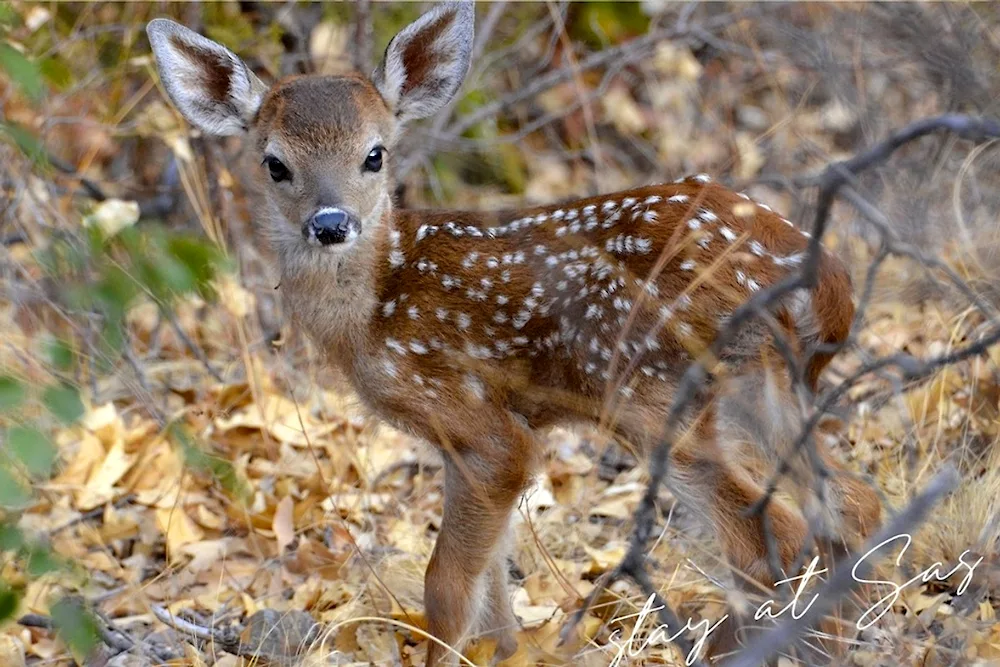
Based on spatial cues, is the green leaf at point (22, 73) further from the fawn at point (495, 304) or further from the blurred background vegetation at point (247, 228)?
the fawn at point (495, 304)

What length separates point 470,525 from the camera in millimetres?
3986

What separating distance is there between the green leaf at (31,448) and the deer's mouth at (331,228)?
176 centimetres

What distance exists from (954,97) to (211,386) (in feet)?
11.5

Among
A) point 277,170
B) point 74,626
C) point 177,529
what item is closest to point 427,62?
point 277,170

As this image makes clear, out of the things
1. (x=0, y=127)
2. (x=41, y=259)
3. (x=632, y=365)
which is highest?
(x=0, y=127)

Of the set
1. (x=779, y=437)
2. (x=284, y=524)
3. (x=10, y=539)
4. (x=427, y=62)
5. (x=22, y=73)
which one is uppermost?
(x=22, y=73)

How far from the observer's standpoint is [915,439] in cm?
452

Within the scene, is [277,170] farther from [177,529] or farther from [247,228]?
[247,228]

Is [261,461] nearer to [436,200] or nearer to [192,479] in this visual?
[192,479]

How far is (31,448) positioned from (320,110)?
7.46 ft

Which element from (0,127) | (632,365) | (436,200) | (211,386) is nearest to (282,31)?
(436,200)

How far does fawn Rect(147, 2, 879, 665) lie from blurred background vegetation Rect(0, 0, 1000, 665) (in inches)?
13.4

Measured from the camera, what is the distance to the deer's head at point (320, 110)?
4.30 metres

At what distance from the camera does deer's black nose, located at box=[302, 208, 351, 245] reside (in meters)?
4.01
